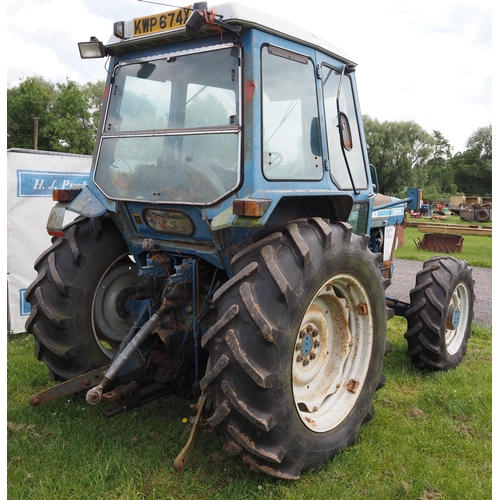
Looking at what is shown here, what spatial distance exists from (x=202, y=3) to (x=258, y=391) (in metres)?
2.13

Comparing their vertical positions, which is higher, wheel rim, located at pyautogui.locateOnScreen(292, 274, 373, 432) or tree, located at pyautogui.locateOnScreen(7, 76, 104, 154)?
tree, located at pyautogui.locateOnScreen(7, 76, 104, 154)

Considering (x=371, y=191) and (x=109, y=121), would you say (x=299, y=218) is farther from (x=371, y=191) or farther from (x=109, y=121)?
(x=109, y=121)

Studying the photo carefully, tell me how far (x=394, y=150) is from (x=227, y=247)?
125 feet

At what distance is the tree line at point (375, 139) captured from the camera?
29109mm

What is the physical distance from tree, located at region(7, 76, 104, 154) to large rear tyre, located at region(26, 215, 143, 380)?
88.1 feet

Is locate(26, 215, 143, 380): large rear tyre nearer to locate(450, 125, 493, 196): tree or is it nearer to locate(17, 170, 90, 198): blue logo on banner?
locate(17, 170, 90, 198): blue logo on banner

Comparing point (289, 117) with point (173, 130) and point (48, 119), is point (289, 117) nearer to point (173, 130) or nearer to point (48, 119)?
point (173, 130)

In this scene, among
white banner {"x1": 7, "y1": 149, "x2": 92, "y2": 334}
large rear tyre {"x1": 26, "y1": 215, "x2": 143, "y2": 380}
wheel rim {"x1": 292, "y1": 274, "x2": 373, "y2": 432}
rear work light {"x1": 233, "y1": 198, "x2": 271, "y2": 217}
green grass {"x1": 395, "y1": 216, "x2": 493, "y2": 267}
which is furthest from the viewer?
green grass {"x1": 395, "y1": 216, "x2": 493, "y2": 267}

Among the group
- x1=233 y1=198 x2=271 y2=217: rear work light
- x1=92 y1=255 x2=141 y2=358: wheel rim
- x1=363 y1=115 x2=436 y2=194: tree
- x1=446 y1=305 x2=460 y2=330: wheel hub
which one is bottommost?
x1=446 y1=305 x2=460 y2=330: wheel hub

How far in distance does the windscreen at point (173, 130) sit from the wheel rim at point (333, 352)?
1.05 meters

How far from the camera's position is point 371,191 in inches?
163

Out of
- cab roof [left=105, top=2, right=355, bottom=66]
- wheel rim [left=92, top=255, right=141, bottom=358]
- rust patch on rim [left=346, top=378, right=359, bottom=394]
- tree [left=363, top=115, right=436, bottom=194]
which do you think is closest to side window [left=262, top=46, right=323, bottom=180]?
cab roof [left=105, top=2, right=355, bottom=66]

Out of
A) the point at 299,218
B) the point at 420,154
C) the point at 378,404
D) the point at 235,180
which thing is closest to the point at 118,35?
the point at 235,180

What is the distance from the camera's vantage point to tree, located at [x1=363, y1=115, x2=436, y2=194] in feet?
123
